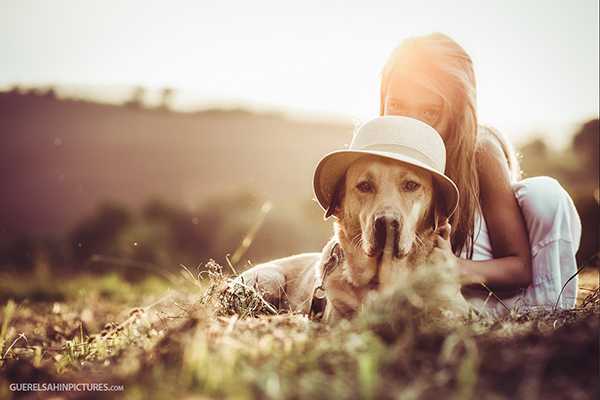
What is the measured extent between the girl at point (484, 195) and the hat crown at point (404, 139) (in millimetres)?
745

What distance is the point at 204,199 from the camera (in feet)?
38.7

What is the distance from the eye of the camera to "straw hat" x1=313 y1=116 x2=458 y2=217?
351cm

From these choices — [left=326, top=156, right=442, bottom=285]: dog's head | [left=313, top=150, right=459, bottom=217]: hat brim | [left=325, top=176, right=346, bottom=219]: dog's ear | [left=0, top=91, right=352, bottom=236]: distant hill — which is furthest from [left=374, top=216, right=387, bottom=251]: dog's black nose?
[left=0, top=91, right=352, bottom=236]: distant hill

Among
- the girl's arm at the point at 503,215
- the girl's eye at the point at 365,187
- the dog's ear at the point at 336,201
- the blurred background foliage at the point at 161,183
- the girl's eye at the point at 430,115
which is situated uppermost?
the girl's eye at the point at 430,115

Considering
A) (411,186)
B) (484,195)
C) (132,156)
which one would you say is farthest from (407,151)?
(132,156)

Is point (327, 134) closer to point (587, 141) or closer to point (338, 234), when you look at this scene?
point (587, 141)

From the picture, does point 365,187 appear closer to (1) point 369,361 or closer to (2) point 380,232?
(2) point 380,232

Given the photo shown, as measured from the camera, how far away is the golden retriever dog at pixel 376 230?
11.3ft

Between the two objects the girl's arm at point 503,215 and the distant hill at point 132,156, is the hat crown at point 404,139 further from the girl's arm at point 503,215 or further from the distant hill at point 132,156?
the distant hill at point 132,156

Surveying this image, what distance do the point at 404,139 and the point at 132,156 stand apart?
577 inches

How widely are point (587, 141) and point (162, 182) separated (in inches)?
392

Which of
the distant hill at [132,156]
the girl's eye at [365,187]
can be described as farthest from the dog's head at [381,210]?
the distant hill at [132,156]

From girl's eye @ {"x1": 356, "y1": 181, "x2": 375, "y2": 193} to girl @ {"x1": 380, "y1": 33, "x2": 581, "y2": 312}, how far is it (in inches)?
35.1

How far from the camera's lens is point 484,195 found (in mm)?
4520
